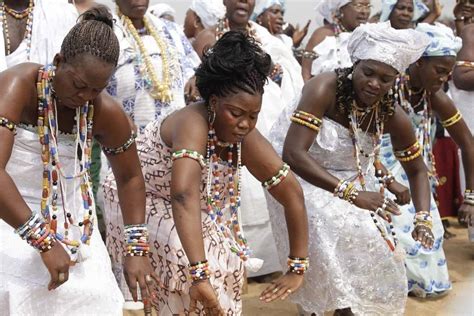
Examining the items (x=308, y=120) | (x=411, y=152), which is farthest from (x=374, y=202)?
(x=411, y=152)

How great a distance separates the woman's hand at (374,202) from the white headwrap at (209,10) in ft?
13.3

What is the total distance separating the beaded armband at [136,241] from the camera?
370cm

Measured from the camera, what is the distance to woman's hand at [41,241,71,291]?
→ 324cm

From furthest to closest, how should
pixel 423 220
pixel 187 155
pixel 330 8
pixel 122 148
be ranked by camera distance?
pixel 330 8
pixel 423 220
pixel 122 148
pixel 187 155

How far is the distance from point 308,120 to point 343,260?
2.64ft

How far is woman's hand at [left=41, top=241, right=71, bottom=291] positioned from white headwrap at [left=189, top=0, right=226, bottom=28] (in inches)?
201

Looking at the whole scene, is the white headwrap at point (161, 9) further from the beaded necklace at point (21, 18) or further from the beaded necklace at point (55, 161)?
the beaded necklace at point (55, 161)

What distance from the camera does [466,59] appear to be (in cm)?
680

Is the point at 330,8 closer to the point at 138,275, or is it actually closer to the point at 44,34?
the point at 44,34

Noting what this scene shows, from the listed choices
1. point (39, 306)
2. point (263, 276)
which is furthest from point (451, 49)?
point (39, 306)

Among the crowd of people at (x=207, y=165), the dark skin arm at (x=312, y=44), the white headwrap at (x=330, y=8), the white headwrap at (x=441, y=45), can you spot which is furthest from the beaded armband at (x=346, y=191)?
the white headwrap at (x=330, y=8)

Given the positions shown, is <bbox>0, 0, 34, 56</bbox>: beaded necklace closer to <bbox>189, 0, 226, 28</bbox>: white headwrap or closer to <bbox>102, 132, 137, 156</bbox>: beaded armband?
<bbox>102, 132, 137, 156</bbox>: beaded armband

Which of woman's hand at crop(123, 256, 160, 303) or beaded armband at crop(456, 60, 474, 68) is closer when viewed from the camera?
woman's hand at crop(123, 256, 160, 303)

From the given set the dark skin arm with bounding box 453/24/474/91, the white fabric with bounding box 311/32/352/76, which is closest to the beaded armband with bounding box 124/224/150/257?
the white fabric with bounding box 311/32/352/76
